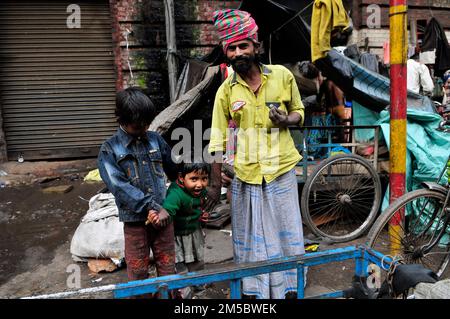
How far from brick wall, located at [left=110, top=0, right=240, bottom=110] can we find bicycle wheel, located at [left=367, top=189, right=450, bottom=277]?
4621 mm

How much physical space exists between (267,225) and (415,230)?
1351 millimetres

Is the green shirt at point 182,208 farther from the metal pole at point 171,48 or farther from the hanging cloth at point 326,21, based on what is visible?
the metal pole at point 171,48

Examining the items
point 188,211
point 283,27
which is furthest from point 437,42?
point 188,211

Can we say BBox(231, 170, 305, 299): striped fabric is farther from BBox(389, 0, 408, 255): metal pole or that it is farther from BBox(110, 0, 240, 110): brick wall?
BBox(110, 0, 240, 110): brick wall

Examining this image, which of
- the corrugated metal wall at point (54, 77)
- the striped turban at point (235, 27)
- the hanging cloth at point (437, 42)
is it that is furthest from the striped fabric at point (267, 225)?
the hanging cloth at point (437, 42)

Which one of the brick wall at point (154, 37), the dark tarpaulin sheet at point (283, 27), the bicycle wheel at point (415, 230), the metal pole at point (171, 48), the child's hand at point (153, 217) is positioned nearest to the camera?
the child's hand at point (153, 217)

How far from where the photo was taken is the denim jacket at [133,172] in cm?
202

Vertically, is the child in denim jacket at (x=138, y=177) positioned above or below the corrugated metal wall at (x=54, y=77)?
below

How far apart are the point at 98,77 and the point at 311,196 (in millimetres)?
4600

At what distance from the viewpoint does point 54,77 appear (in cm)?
638

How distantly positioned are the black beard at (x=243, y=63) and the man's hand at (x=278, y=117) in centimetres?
32

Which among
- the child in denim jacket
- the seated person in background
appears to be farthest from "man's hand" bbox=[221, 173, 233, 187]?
the seated person in background
